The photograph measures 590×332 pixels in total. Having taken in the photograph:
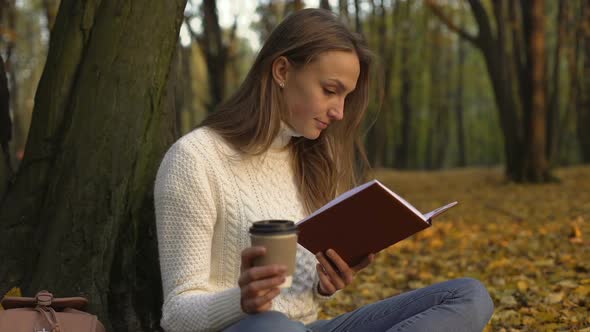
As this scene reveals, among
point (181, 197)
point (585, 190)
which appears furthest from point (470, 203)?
point (181, 197)

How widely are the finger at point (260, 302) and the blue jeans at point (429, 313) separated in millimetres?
284

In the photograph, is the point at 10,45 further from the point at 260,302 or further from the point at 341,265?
the point at 260,302

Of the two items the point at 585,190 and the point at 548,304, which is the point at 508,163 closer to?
the point at 585,190

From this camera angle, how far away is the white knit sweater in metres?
2.10

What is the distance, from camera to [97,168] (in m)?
2.95

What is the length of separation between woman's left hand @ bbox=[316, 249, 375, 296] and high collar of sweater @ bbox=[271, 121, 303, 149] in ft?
1.73

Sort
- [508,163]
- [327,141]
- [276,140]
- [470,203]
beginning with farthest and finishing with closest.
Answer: [508,163]
[470,203]
[327,141]
[276,140]

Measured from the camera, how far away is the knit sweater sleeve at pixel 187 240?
2074mm

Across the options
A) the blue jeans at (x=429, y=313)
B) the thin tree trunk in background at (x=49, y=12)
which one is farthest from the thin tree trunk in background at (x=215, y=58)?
the blue jeans at (x=429, y=313)

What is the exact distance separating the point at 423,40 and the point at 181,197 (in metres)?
22.3

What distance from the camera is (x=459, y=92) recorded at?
25.7 metres

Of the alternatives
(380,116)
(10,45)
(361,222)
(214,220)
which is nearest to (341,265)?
(361,222)

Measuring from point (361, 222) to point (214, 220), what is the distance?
0.53 m

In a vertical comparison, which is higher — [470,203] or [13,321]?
[13,321]
